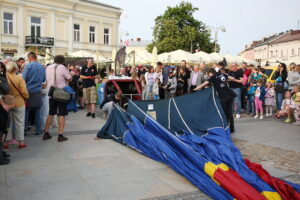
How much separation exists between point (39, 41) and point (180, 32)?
2007 centimetres

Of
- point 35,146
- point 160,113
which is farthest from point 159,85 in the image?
point 35,146

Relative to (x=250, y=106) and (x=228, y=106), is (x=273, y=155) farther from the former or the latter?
(x=250, y=106)

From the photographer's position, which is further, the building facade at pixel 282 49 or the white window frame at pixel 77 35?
the building facade at pixel 282 49

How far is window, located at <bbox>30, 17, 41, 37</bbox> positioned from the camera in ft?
110

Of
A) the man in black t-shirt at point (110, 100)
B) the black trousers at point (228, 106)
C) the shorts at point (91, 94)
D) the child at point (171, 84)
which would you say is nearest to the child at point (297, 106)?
the black trousers at point (228, 106)

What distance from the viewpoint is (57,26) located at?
35.4m

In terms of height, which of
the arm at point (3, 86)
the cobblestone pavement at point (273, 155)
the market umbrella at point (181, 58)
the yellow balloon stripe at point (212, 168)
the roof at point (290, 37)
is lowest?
the cobblestone pavement at point (273, 155)

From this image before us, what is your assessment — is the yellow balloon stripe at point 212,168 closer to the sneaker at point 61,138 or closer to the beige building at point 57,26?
the sneaker at point 61,138

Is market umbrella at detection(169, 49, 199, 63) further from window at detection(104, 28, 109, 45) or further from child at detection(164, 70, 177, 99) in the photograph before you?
window at detection(104, 28, 109, 45)

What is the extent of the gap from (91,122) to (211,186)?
242 inches

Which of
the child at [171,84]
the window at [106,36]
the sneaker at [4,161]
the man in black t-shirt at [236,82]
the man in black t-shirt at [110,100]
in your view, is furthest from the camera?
the window at [106,36]

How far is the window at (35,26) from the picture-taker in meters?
33.7

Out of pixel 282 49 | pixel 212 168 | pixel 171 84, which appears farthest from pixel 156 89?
pixel 282 49

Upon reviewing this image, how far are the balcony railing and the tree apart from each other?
1530cm
